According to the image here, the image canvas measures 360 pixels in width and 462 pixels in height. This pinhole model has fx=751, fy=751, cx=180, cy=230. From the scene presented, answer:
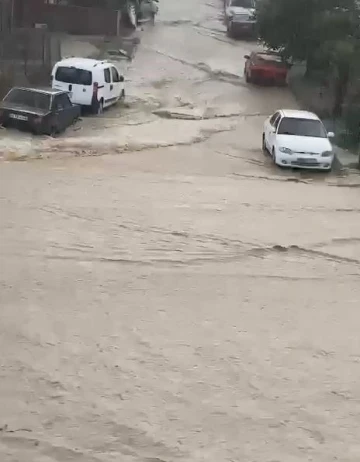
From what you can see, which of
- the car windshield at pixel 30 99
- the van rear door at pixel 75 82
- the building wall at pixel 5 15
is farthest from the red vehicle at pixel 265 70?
the car windshield at pixel 30 99

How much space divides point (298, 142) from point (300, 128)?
0.96 metres

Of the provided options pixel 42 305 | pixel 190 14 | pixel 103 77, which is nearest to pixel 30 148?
pixel 103 77

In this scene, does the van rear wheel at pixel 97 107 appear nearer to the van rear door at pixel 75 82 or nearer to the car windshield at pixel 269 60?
the van rear door at pixel 75 82

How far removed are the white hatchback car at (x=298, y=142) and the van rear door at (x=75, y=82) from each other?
599cm

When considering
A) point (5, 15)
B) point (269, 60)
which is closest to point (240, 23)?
point (269, 60)

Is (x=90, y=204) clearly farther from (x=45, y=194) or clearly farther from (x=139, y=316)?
(x=139, y=316)

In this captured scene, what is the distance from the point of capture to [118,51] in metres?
32.9

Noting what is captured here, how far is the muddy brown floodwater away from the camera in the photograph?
22.8 feet

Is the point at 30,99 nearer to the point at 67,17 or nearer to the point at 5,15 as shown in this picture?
the point at 5,15

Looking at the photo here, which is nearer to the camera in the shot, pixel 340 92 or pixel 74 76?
pixel 74 76

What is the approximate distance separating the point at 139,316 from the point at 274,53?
25788 mm

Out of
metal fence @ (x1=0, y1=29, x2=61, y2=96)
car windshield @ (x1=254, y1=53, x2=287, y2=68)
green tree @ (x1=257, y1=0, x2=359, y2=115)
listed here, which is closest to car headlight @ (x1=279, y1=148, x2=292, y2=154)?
green tree @ (x1=257, y1=0, x2=359, y2=115)

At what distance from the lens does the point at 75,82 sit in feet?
73.9

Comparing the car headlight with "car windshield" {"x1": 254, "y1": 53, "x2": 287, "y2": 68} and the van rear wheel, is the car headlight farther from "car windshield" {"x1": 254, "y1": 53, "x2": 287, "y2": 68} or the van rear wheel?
"car windshield" {"x1": 254, "y1": 53, "x2": 287, "y2": 68}
